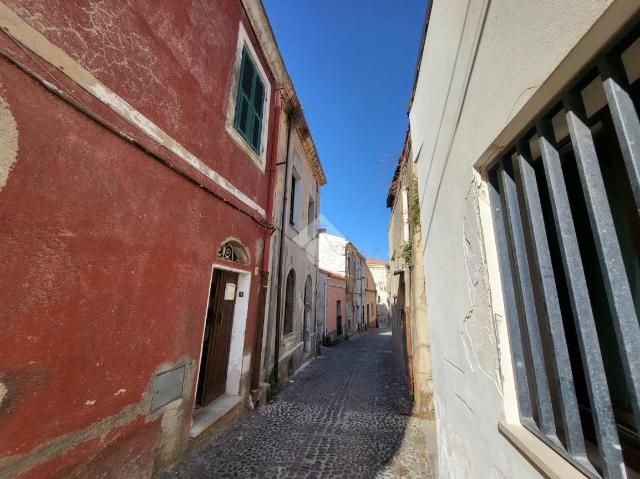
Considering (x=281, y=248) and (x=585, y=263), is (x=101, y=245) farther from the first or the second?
(x=281, y=248)

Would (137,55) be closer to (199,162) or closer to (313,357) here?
(199,162)

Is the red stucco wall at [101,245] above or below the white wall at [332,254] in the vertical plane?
below

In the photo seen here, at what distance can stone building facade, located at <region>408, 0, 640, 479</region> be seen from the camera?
102cm

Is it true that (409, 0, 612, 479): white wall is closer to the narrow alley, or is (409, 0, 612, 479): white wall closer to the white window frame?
the narrow alley

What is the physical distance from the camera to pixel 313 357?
1043 cm

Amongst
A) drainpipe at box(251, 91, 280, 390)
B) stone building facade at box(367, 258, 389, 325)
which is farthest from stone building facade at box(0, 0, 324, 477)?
stone building facade at box(367, 258, 389, 325)

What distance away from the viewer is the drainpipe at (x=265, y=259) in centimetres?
532

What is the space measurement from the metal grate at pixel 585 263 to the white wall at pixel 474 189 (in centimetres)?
13

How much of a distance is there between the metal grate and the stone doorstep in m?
3.73

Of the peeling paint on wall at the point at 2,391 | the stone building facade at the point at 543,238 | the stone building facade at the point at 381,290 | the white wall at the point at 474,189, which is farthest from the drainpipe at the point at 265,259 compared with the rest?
the stone building facade at the point at 381,290

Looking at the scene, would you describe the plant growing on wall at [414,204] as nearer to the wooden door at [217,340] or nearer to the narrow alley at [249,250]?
the narrow alley at [249,250]

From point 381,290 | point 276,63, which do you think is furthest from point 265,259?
point 381,290

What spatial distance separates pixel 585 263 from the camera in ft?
5.18

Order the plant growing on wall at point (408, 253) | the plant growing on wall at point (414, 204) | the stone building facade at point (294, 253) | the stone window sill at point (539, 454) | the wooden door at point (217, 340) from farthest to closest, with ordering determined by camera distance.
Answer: the stone building facade at point (294, 253)
the plant growing on wall at point (408, 253)
the plant growing on wall at point (414, 204)
the wooden door at point (217, 340)
the stone window sill at point (539, 454)
